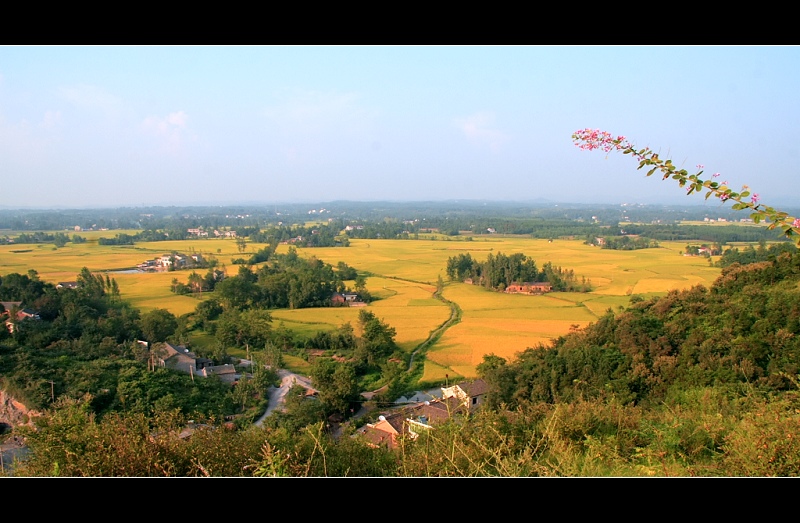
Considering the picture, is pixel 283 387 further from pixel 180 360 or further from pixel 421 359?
pixel 421 359

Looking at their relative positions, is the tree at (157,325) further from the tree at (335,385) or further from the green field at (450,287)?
the tree at (335,385)

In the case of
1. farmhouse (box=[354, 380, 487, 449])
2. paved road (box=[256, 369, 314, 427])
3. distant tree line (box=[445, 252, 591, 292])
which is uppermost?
distant tree line (box=[445, 252, 591, 292])

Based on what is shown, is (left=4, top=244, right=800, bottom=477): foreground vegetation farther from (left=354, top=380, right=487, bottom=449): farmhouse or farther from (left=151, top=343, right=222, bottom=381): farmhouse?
(left=151, top=343, right=222, bottom=381): farmhouse

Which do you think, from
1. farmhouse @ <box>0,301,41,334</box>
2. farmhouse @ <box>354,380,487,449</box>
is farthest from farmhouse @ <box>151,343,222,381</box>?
farmhouse @ <box>354,380,487,449</box>

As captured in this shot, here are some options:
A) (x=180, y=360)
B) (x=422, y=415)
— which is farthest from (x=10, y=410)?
(x=422, y=415)

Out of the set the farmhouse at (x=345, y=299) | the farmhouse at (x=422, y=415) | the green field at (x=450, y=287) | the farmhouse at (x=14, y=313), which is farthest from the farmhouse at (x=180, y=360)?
the farmhouse at (x=345, y=299)
